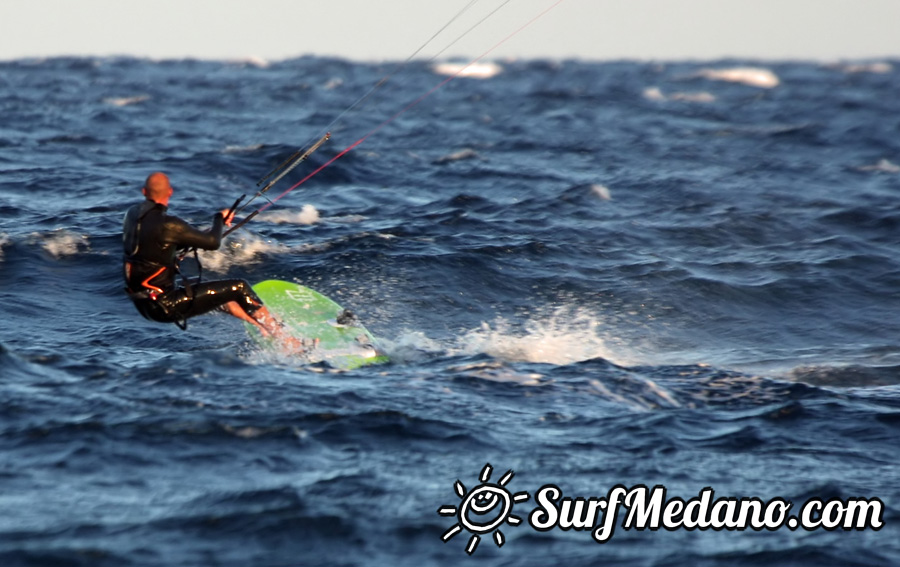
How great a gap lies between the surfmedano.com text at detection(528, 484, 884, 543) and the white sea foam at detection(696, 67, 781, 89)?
5318cm

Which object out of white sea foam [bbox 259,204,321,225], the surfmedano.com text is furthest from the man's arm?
white sea foam [bbox 259,204,321,225]

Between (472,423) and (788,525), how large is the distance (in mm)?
2859

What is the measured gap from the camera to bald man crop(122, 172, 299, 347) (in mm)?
10711

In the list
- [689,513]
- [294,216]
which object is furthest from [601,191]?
[689,513]

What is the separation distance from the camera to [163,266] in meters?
11.0

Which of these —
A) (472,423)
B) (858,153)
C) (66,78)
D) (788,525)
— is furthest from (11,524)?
(66,78)

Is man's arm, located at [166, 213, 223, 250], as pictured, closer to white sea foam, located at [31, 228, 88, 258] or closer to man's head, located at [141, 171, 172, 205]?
man's head, located at [141, 171, 172, 205]

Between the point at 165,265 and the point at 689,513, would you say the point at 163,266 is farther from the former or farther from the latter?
the point at 689,513

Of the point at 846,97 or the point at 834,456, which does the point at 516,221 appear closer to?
the point at 834,456

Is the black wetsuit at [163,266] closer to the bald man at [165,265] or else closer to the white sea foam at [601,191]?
→ the bald man at [165,265]

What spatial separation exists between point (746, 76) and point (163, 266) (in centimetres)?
5964

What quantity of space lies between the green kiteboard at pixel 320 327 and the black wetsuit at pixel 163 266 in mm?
692

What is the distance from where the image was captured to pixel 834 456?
9062 millimetres

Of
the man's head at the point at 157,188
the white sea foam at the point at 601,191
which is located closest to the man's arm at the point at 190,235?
the man's head at the point at 157,188
